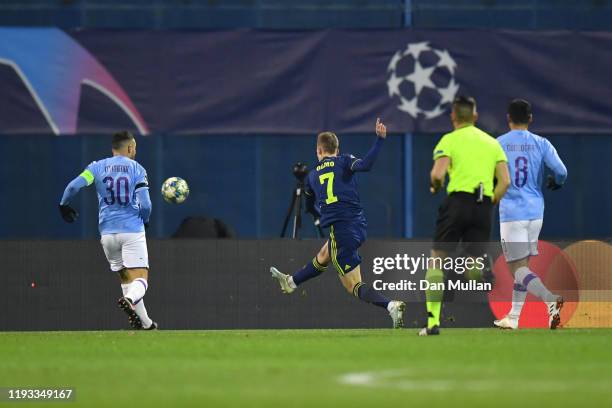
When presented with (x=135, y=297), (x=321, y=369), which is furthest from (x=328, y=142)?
(x=321, y=369)

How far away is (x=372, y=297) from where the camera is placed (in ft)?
39.8

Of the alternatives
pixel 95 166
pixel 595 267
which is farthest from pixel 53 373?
pixel 595 267

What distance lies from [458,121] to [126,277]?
393 centimetres

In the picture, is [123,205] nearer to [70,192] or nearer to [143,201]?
[143,201]

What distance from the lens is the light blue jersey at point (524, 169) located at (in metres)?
12.3

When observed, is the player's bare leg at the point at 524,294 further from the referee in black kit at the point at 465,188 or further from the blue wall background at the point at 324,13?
the blue wall background at the point at 324,13

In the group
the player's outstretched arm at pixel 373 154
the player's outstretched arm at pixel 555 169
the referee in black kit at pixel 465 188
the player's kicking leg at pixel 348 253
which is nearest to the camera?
the referee in black kit at pixel 465 188

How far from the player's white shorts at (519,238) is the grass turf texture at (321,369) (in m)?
0.73

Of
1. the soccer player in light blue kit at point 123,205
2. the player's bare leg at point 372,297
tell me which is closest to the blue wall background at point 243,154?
the soccer player in light blue kit at point 123,205

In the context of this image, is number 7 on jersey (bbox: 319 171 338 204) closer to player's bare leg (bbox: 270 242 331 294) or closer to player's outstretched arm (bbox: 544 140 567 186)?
player's bare leg (bbox: 270 242 331 294)

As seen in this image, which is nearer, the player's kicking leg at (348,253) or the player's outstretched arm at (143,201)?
the player's kicking leg at (348,253)

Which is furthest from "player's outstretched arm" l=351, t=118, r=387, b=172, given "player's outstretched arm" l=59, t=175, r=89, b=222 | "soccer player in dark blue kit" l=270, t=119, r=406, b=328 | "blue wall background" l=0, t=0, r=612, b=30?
"blue wall background" l=0, t=0, r=612, b=30

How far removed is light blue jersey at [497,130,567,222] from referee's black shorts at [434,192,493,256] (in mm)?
1505

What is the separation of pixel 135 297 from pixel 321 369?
4.73 metres
